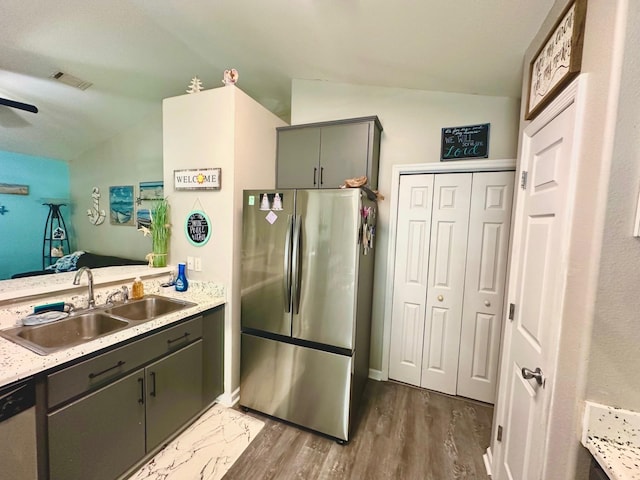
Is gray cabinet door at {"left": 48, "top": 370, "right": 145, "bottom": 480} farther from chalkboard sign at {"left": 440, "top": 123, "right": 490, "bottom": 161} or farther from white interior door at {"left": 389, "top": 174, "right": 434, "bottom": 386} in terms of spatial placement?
chalkboard sign at {"left": 440, "top": 123, "right": 490, "bottom": 161}

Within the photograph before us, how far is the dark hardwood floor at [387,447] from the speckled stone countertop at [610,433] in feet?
3.95

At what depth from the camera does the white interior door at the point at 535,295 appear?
0.99 meters

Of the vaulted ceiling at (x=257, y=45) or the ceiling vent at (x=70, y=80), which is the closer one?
the vaulted ceiling at (x=257, y=45)

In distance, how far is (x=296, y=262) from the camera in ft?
6.14

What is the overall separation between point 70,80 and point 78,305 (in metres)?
2.55

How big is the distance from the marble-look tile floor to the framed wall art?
260cm

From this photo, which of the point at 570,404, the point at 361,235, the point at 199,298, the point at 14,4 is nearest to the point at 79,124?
the point at 14,4

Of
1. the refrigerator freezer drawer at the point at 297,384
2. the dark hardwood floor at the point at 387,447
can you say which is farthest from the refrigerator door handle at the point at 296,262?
the dark hardwood floor at the point at 387,447

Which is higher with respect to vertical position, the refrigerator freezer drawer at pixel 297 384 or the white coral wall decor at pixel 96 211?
the white coral wall decor at pixel 96 211

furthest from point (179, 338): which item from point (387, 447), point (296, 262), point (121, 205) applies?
point (121, 205)

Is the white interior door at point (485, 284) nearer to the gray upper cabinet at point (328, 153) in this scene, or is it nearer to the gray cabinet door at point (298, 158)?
the gray upper cabinet at point (328, 153)

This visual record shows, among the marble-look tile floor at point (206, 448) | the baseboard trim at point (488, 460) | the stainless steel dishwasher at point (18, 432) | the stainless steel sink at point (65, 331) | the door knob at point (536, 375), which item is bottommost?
the marble-look tile floor at point (206, 448)

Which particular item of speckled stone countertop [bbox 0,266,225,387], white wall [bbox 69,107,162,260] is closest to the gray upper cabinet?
speckled stone countertop [bbox 0,266,225,387]

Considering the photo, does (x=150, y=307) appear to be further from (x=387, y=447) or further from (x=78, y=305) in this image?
(x=387, y=447)
